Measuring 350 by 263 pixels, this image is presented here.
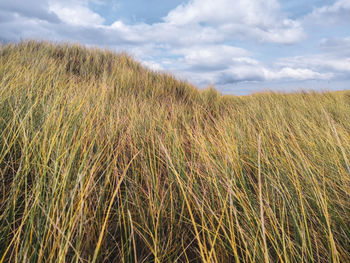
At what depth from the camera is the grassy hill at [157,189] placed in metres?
0.89

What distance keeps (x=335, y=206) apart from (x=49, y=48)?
621cm

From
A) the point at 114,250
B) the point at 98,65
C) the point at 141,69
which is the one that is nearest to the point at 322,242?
the point at 114,250

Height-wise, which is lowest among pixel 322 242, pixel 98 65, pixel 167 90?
pixel 322 242

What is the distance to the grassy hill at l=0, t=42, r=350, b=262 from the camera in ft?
2.91

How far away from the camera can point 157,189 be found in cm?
119

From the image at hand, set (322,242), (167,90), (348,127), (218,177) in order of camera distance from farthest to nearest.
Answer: (167,90) < (348,127) < (218,177) < (322,242)

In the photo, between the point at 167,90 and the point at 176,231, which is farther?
the point at 167,90

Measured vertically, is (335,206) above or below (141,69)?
below

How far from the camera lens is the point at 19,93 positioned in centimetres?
210

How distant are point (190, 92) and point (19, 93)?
3.59 meters

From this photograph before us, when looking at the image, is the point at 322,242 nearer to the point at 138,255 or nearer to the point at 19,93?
the point at 138,255

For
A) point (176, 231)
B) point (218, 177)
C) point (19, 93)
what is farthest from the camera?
point (19, 93)

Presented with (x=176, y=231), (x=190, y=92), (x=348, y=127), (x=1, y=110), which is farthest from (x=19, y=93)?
(x=348, y=127)

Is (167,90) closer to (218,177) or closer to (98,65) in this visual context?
(98,65)
